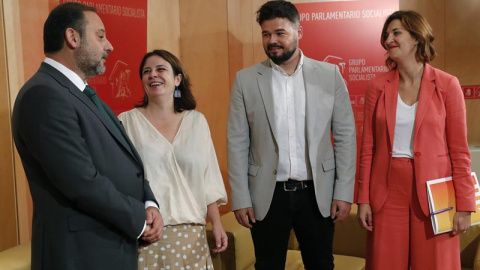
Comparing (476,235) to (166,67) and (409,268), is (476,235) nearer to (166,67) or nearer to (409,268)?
(409,268)

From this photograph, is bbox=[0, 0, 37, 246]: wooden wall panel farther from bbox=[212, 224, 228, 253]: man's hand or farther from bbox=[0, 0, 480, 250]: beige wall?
bbox=[0, 0, 480, 250]: beige wall

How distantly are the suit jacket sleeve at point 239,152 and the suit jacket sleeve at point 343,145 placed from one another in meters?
0.45

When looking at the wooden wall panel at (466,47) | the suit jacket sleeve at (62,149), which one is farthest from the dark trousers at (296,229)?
the wooden wall panel at (466,47)

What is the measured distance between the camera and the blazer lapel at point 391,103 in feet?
7.79

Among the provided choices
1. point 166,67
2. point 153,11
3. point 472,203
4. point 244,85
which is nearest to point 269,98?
point 244,85

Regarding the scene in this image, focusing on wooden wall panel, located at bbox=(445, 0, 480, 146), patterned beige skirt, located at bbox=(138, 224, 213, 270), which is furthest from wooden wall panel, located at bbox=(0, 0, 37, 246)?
wooden wall panel, located at bbox=(445, 0, 480, 146)

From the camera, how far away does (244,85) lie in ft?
8.30

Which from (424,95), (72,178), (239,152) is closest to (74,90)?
(72,178)

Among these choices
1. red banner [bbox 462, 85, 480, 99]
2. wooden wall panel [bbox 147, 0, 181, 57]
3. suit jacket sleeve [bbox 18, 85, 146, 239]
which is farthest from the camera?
red banner [bbox 462, 85, 480, 99]

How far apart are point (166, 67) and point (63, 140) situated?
41.1 inches

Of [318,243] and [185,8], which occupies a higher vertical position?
[185,8]

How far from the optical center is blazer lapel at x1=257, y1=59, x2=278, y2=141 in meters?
2.45

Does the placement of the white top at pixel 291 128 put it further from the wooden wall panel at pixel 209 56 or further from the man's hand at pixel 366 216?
the wooden wall panel at pixel 209 56

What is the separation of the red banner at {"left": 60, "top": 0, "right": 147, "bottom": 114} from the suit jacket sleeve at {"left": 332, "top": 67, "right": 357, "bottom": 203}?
1657 mm
